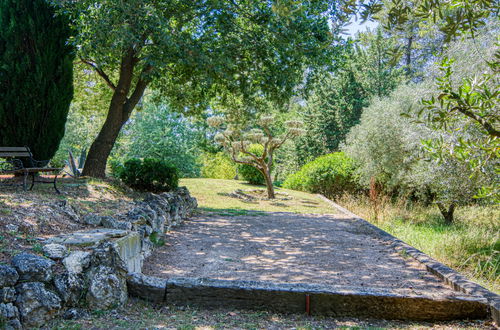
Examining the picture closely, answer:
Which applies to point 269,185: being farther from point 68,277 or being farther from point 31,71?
Result: point 68,277

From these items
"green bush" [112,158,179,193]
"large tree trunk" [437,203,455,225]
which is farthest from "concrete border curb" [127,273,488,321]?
"large tree trunk" [437,203,455,225]

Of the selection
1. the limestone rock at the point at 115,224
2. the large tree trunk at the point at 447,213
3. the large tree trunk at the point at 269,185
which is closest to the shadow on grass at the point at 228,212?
the large tree trunk at the point at 269,185

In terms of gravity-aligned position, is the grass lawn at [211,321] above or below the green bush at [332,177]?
below

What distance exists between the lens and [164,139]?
17844mm

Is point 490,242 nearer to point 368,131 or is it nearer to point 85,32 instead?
point 368,131


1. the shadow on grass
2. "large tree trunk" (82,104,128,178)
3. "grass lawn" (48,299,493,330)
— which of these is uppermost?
"large tree trunk" (82,104,128,178)

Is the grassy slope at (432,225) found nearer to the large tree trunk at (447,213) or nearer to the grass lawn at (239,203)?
the grass lawn at (239,203)

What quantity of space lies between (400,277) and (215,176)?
16593 millimetres

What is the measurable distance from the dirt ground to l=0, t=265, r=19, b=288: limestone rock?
5.60ft

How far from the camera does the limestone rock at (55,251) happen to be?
299cm

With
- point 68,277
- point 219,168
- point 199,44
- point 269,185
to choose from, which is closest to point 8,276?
point 68,277

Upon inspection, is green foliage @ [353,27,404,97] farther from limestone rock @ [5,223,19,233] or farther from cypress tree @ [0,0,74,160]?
limestone rock @ [5,223,19,233]

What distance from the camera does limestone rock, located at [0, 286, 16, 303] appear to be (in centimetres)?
244

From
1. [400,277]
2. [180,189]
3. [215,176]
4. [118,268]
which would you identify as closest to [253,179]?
[215,176]
